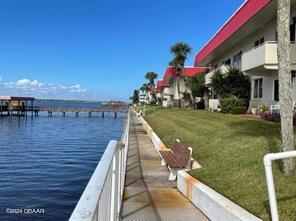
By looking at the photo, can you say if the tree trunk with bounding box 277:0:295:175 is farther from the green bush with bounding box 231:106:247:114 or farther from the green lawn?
the green bush with bounding box 231:106:247:114

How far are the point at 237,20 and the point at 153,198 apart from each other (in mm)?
20336

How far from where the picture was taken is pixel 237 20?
2645 centimetres

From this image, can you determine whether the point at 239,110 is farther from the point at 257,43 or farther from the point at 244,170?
the point at 244,170

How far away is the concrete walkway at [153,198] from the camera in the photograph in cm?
706

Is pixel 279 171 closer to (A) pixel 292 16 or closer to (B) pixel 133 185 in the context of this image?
(B) pixel 133 185

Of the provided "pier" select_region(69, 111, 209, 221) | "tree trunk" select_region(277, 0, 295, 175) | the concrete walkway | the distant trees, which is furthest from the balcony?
the distant trees

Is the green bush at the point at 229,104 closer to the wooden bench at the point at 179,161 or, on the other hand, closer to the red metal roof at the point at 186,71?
the wooden bench at the point at 179,161

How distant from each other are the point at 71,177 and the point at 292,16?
13769 mm

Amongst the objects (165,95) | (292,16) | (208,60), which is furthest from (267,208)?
(165,95)

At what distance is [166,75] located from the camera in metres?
70.8

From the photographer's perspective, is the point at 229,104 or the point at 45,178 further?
the point at 229,104

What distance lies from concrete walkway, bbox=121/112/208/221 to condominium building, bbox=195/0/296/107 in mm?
10628

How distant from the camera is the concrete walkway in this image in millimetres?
7062

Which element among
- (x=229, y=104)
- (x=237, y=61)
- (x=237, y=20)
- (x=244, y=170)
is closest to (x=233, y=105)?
(x=229, y=104)
